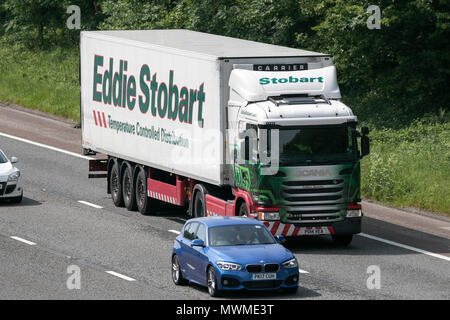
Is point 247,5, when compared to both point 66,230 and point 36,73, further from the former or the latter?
point 66,230

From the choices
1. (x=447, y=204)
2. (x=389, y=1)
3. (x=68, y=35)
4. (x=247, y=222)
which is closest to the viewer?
(x=247, y=222)

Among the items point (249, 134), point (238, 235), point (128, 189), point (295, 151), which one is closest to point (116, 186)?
point (128, 189)

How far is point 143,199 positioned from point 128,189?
1.03 metres

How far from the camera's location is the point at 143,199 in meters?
29.6

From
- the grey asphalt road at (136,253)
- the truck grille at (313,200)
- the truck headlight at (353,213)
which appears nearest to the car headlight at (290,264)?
the grey asphalt road at (136,253)

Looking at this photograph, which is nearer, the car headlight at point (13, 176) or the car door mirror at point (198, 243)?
the car door mirror at point (198, 243)

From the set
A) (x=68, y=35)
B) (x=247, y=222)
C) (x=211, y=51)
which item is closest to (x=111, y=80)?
(x=211, y=51)

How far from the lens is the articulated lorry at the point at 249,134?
24094mm

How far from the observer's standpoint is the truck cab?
78.7ft

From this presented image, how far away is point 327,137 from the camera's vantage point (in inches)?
957

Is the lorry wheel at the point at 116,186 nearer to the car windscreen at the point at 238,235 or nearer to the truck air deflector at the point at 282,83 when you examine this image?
the truck air deflector at the point at 282,83

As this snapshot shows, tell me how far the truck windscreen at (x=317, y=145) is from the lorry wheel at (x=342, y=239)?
1.96m

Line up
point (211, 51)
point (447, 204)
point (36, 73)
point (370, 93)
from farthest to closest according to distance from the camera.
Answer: point (36, 73), point (370, 93), point (447, 204), point (211, 51)

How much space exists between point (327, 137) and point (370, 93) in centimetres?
1722
